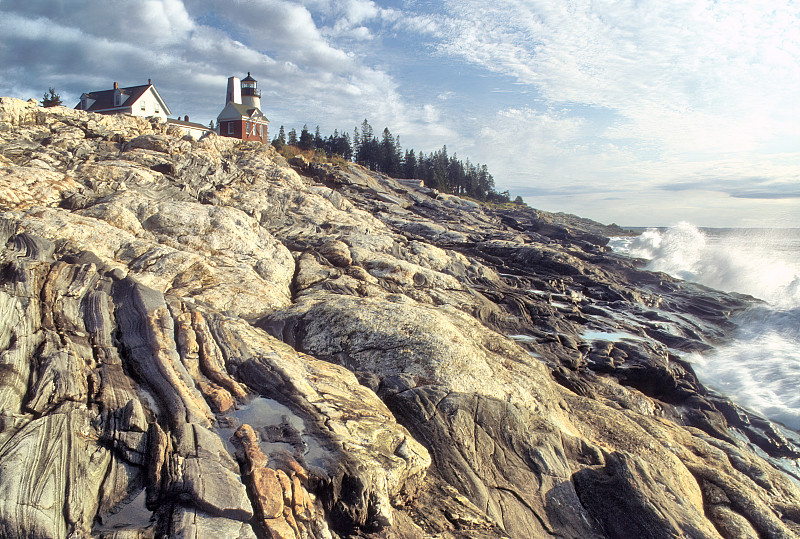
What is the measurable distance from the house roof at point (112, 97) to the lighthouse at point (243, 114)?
10.8m

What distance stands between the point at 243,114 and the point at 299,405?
230 feet

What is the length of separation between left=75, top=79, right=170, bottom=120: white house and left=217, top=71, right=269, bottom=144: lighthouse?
957 cm

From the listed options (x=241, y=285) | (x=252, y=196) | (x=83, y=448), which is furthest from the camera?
(x=252, y=196)

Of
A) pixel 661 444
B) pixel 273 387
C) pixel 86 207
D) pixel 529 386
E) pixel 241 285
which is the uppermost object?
pixel 86 207

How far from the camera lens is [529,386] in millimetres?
12906

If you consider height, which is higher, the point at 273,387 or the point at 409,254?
the point at 409,254

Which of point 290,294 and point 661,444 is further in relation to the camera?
point 290,294

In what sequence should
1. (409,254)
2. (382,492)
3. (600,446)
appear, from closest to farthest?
(382,492), (600,446), (409,254)

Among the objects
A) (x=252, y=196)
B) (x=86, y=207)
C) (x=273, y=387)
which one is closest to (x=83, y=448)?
(x=273, y=387)

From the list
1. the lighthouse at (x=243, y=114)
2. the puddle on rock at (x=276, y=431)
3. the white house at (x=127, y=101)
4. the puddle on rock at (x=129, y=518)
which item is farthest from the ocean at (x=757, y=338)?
the white house at (x=127, y=101)

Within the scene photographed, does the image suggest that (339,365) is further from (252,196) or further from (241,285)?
(252,196)

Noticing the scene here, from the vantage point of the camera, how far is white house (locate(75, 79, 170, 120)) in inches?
2534

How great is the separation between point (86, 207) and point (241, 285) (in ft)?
28.3

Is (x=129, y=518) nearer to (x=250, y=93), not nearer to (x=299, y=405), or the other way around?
(x=299, y=405)
